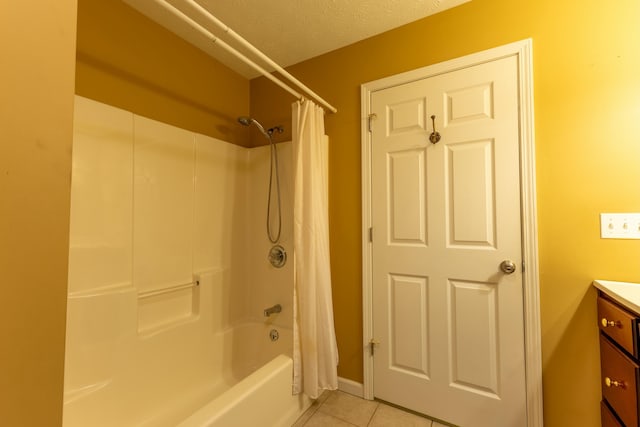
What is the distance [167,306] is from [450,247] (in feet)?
5.67

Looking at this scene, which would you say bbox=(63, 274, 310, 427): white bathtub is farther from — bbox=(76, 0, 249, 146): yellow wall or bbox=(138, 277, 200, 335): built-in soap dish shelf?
bbox=(76, 0, 249, 146): yellow wall

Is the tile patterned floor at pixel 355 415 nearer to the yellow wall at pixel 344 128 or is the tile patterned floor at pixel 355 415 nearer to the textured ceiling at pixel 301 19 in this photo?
the yellow wall at pixel 344 128

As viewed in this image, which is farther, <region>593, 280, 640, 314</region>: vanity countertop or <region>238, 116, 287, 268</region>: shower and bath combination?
<region>238, 116, 287, 268</region>: shower and bath combination

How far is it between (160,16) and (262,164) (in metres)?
1.08

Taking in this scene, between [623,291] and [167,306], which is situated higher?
[623,291]

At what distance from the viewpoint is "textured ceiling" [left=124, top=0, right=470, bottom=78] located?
4.87 feet

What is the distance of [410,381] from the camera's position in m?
1.56

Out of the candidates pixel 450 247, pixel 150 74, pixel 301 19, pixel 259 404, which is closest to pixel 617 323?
pixel 450 247

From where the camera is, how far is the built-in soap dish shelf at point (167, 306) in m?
1.49

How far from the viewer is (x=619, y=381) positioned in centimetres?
100

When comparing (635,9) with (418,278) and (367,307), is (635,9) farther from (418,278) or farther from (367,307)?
(367,307)

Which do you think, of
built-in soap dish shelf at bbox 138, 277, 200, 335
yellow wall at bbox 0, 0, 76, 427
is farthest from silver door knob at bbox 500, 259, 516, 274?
built-in soap dish shelf at bbox 138, 277, 200, 335

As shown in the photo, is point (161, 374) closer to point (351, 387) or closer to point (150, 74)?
point (351, 387)

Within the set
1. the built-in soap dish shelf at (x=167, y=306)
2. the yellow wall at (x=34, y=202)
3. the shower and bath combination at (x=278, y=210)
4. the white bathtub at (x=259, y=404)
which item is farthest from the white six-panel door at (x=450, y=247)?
the yellow wall at (x=34, y=202)
